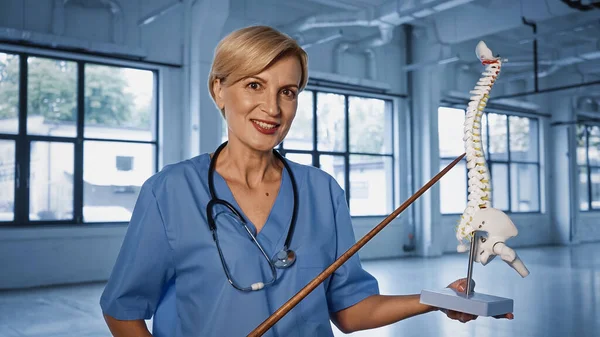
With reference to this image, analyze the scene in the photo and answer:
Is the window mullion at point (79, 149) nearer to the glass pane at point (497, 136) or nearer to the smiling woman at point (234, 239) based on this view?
the smiling woman at point (234, 239)

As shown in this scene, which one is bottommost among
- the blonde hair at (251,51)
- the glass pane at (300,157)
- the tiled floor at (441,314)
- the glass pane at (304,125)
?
the tiled floor at (441,314)

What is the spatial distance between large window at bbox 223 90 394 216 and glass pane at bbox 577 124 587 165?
5519 millimetres

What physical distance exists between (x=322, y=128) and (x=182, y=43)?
8.14 ft

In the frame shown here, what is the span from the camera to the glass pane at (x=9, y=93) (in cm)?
624

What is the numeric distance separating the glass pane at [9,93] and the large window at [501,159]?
6.53 metres

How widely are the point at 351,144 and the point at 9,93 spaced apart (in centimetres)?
484

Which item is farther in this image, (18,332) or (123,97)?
(123,97)

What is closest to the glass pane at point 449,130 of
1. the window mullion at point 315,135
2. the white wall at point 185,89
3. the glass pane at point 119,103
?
the white wall at point 185,89

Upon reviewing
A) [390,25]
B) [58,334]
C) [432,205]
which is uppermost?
[390,25]

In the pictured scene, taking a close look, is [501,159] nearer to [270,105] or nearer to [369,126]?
[369,126]

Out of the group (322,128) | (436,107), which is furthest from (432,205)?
(322,128)

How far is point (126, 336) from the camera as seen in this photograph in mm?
1077

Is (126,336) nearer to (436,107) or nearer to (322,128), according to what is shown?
(322,128)

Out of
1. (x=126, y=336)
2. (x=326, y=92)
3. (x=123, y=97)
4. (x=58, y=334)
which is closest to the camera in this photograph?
(x=126, y=336)
